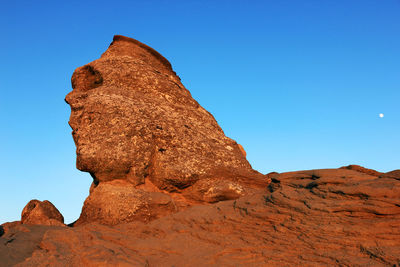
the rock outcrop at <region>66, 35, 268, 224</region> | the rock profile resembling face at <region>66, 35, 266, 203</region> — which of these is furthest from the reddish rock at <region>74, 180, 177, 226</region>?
the rock profile resembling face at <region>66, 35, 266, 203</region>

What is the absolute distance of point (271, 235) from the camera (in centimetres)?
656

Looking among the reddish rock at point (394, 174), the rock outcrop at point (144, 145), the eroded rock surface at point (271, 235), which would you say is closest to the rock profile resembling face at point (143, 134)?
the rock outcrop at point (144, 145)

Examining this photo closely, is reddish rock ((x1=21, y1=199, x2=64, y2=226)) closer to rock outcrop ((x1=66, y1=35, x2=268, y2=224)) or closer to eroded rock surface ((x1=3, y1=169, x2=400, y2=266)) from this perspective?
rock outcrop ((x1=66, y1=35, x2=268, y2=224))

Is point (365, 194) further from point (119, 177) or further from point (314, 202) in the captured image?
point (119, 177)

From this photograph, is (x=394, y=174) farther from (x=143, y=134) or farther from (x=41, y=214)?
(x=41, y=214)

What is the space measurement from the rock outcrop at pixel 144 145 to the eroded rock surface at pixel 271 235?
162cm

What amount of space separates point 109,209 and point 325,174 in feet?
18.6

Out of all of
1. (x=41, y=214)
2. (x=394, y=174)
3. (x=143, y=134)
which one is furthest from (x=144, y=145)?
(x=394, y=174)

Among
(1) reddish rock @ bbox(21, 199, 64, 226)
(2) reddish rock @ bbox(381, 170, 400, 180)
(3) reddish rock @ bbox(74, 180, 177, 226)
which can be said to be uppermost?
(2) reddish rock @ bbox(381, 170, 400, 180)

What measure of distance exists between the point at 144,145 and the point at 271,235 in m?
4.72

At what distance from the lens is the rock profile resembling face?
9.32m

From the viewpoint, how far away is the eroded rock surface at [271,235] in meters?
5.62

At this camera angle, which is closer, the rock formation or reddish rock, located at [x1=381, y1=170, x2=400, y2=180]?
the rock formation

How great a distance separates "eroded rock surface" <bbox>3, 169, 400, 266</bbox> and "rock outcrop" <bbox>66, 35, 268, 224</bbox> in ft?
5.33
